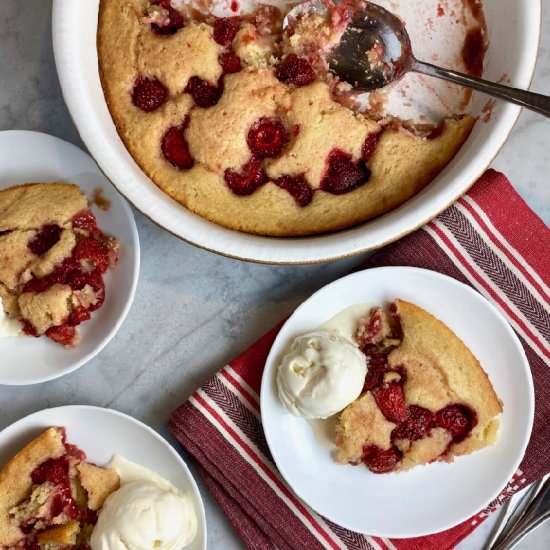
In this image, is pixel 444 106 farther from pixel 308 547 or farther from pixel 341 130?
pixel 308 547

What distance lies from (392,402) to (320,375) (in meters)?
0.20

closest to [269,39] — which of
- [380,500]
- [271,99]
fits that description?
[271,99]

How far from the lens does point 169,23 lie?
5.49 feet

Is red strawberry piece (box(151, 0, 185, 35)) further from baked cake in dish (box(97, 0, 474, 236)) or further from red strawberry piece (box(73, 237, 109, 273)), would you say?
red strawberry piece (box(73, 237, 109, 273))

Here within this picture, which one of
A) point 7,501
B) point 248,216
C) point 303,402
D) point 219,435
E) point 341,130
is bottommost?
point 7,501

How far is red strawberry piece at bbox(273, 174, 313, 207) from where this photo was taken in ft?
5.31

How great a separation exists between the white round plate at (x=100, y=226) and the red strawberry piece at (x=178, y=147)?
9.4 inches

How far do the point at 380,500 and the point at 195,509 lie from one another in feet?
1.56

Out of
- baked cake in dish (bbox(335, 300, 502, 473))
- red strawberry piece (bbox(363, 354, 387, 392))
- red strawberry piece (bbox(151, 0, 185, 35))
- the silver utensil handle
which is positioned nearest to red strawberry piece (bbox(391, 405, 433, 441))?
baked cake in dish (bbox(335, 300, 502, 473))

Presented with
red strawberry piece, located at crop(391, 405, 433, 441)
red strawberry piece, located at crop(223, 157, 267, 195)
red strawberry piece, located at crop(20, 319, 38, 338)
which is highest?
red strawberry piece, located at crop(223, 157, 267, 195)

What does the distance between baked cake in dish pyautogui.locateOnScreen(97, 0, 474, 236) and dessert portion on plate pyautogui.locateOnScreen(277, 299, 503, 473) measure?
0.34 m

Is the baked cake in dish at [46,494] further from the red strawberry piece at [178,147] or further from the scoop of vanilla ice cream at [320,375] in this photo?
the red strawberry piece at [178,147]

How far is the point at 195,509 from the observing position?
6.01 feet

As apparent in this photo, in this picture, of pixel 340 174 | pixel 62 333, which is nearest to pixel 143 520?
pixel 62 333
